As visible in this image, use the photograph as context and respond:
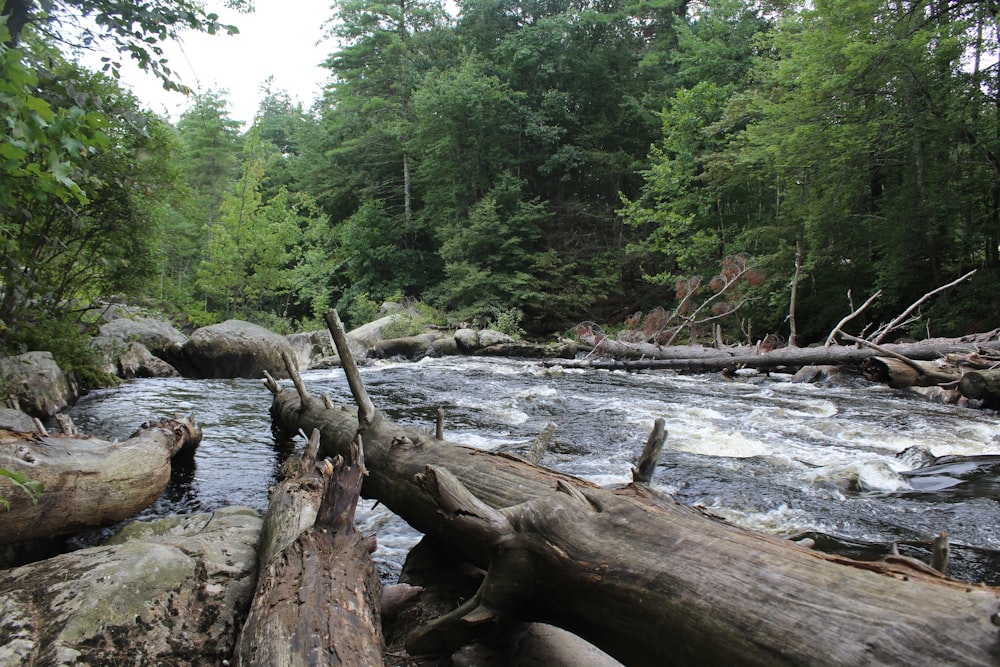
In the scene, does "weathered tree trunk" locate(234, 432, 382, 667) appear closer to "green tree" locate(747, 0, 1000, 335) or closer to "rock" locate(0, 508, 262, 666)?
"rock" locate(0, 508, 262, 666)

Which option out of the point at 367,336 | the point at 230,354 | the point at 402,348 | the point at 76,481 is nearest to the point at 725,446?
the point at 76,481

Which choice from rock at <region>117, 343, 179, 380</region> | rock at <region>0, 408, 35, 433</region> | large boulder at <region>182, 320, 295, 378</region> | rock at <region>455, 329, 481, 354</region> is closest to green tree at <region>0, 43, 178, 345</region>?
rock at <region>0, 408, 35, 433</region>

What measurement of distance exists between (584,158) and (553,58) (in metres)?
4.90

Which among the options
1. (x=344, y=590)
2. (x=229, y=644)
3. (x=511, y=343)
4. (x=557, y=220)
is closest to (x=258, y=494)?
(x=229, y=644)

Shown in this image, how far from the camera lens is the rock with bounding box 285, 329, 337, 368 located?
55.0ft

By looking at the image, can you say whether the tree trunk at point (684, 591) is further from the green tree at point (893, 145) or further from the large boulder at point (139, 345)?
the green tree at point (893, 145)

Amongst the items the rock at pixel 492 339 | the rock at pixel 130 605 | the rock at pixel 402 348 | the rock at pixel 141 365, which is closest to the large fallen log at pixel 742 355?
the rock at pixel 492 339

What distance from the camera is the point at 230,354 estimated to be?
12461mm

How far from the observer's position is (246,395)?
939 cm

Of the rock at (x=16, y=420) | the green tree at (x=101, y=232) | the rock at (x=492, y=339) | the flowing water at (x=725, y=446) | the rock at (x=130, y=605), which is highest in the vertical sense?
the green tree at (x=101, y=232)

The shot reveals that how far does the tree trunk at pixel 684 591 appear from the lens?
1.22 m

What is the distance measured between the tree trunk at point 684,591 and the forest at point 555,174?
193 cm

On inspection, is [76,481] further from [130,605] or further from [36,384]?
[36,384]

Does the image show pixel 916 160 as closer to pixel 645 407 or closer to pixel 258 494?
pixel 645 407
